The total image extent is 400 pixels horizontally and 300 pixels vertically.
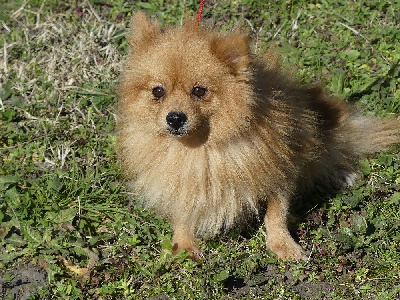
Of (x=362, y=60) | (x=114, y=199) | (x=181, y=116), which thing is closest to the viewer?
(x=181, y=116)

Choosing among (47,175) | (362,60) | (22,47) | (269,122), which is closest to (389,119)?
(362,60)

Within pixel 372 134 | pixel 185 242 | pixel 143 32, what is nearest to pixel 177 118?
pixel 143 32

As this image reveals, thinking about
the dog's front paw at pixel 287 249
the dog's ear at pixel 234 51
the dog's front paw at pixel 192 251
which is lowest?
the dog's front paw at pixel 192 251

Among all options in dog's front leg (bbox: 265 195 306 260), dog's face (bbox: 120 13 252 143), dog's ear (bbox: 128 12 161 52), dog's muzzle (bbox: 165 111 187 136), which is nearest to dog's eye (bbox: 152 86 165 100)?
dog's face (bbox: 120 13 252 143)

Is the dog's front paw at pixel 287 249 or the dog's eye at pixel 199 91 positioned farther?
the dog's front paw at pixel 287 249

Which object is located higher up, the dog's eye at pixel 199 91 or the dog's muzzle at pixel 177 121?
the dog's eye at pixel 199 91

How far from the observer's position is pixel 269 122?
386cm

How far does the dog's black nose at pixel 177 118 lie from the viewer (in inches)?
143

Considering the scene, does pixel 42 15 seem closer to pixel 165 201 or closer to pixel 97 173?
pixel 97 173

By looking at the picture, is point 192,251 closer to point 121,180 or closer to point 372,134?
point 121,180

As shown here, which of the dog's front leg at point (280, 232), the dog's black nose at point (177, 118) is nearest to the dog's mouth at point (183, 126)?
the dog's black nose at point (177, 118)

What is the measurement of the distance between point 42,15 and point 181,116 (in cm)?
387

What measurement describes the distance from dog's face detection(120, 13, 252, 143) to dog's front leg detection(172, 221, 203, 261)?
934mm

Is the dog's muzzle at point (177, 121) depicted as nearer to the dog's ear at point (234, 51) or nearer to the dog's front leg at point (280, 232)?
the dog's ear at point (234, 51)
